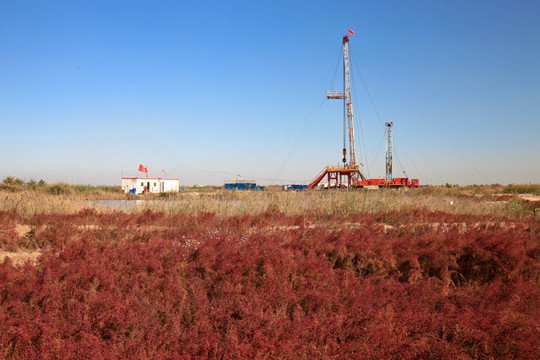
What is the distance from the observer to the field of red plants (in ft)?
13.2

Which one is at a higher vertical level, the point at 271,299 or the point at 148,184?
the point at 148,184

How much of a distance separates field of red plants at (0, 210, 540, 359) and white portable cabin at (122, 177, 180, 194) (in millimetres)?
44947

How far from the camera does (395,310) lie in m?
4.92

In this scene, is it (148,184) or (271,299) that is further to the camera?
(148,184)

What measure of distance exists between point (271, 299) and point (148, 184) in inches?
2093

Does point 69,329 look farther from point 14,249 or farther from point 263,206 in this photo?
point 263,206

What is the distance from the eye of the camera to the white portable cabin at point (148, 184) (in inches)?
2041

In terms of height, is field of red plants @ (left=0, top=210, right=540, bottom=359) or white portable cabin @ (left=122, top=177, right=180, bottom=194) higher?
white portable cabin @ (left=122, top=177, right=180, bottom=194)

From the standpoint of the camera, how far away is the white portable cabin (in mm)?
51844

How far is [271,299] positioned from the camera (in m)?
5.13

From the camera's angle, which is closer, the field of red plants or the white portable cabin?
the field of red plants

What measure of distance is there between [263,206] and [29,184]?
103ft

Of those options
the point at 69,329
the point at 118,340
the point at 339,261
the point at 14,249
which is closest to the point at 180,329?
the point at 118,340

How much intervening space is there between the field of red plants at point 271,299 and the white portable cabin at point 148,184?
147 feet
